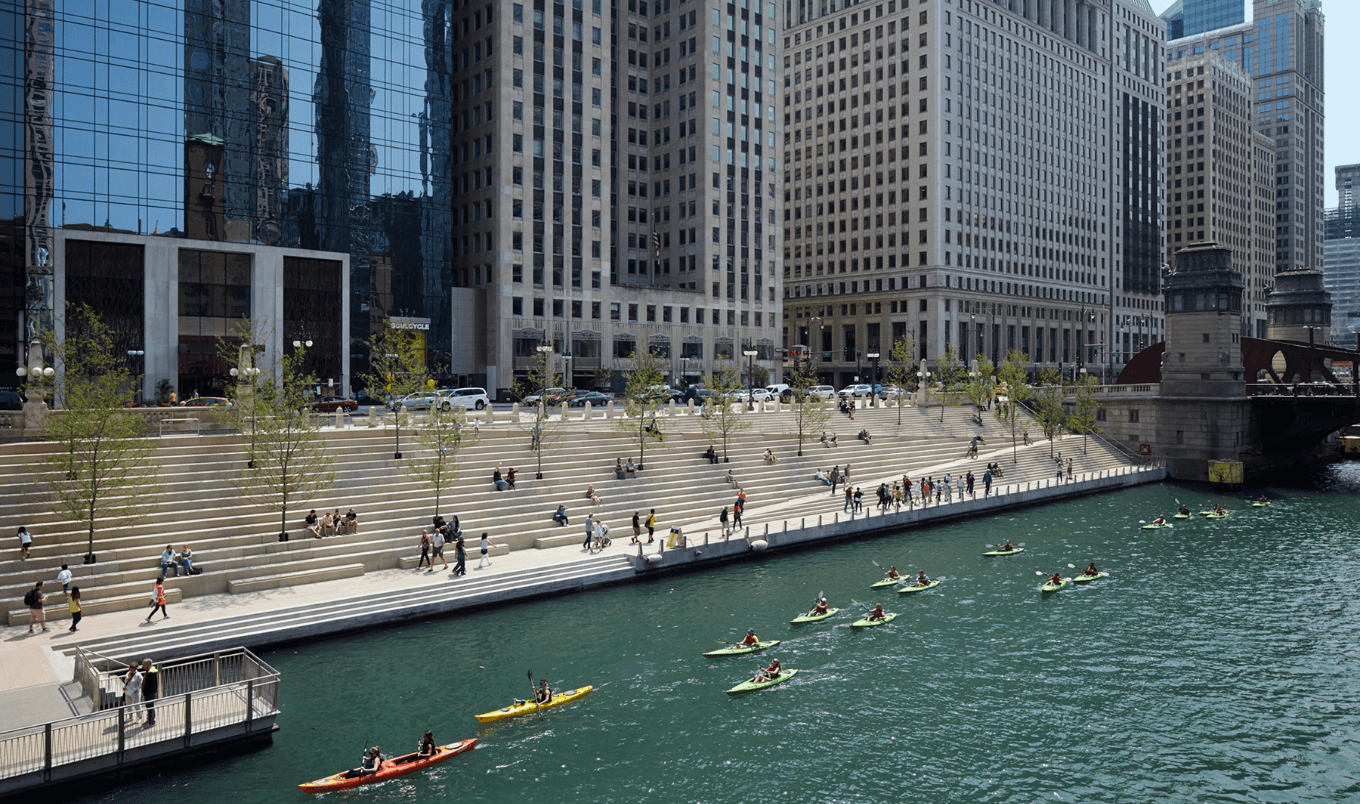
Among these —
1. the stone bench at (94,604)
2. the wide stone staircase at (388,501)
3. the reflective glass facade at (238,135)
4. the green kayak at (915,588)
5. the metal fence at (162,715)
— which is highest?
the reflective glass facade at (238,135)

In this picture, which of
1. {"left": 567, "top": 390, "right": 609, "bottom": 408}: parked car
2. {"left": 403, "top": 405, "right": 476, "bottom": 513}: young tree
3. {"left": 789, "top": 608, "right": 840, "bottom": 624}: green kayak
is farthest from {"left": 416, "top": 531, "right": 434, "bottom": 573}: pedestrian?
{"left": 567, "top": 390, "right": 609, "bottom": 408}: parked car

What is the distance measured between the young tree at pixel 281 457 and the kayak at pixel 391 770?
17.2 metres

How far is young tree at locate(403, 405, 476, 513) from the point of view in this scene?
42469mm

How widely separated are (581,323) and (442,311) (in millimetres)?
16628

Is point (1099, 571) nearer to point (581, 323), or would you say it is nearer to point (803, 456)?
point (803, 456)

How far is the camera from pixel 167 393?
6238 cm

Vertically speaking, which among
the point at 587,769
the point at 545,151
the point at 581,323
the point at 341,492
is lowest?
the point at 587,769

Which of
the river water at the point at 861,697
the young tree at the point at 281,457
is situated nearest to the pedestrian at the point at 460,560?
the river water at the point at 861,697

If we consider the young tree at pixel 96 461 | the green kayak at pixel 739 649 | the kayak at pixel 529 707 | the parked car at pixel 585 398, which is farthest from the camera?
the parked car at pixel 585 398

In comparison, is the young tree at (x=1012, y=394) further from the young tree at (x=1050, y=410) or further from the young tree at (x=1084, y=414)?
the young tree at (x=1084, y=414)

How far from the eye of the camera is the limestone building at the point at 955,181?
136375 mm

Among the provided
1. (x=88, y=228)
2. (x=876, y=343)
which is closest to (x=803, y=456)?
(x=88, y=228)

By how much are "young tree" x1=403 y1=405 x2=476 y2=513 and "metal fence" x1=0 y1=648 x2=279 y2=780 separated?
16366 millimetres

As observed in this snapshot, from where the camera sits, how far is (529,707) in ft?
89.0
